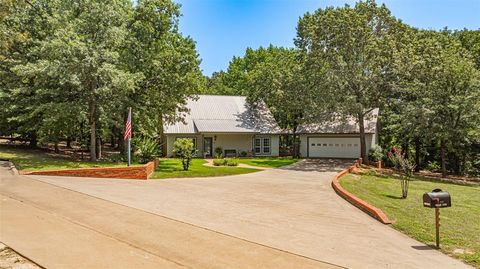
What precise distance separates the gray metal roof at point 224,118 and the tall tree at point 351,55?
8.64m

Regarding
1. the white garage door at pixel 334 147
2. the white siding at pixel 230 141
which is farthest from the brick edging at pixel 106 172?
the white garage door at pixel 334 147

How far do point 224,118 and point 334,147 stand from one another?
10785 mm

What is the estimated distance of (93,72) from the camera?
20203 mm

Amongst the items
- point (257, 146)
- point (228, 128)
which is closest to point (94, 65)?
point (228, 128)

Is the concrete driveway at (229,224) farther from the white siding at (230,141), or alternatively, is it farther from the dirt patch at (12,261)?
the white siding at (230,141)

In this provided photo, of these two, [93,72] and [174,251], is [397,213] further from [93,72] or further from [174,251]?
[93,72]

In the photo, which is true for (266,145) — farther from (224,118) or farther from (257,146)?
(224,118)

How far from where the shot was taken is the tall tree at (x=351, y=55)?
27.4 meters

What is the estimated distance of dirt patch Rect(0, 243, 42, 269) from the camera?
5676 mm

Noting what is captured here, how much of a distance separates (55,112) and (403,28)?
25708 mm

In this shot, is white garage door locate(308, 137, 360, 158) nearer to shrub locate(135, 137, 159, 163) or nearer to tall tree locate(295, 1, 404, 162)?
Answer: tall tree locate(295, 1, 404, 162)

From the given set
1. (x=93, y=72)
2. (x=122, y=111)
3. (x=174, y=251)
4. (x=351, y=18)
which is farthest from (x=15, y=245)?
(x=351, y=18)

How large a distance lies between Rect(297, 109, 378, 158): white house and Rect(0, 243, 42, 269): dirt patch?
29.5 meters

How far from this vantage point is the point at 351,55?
2786 cm
